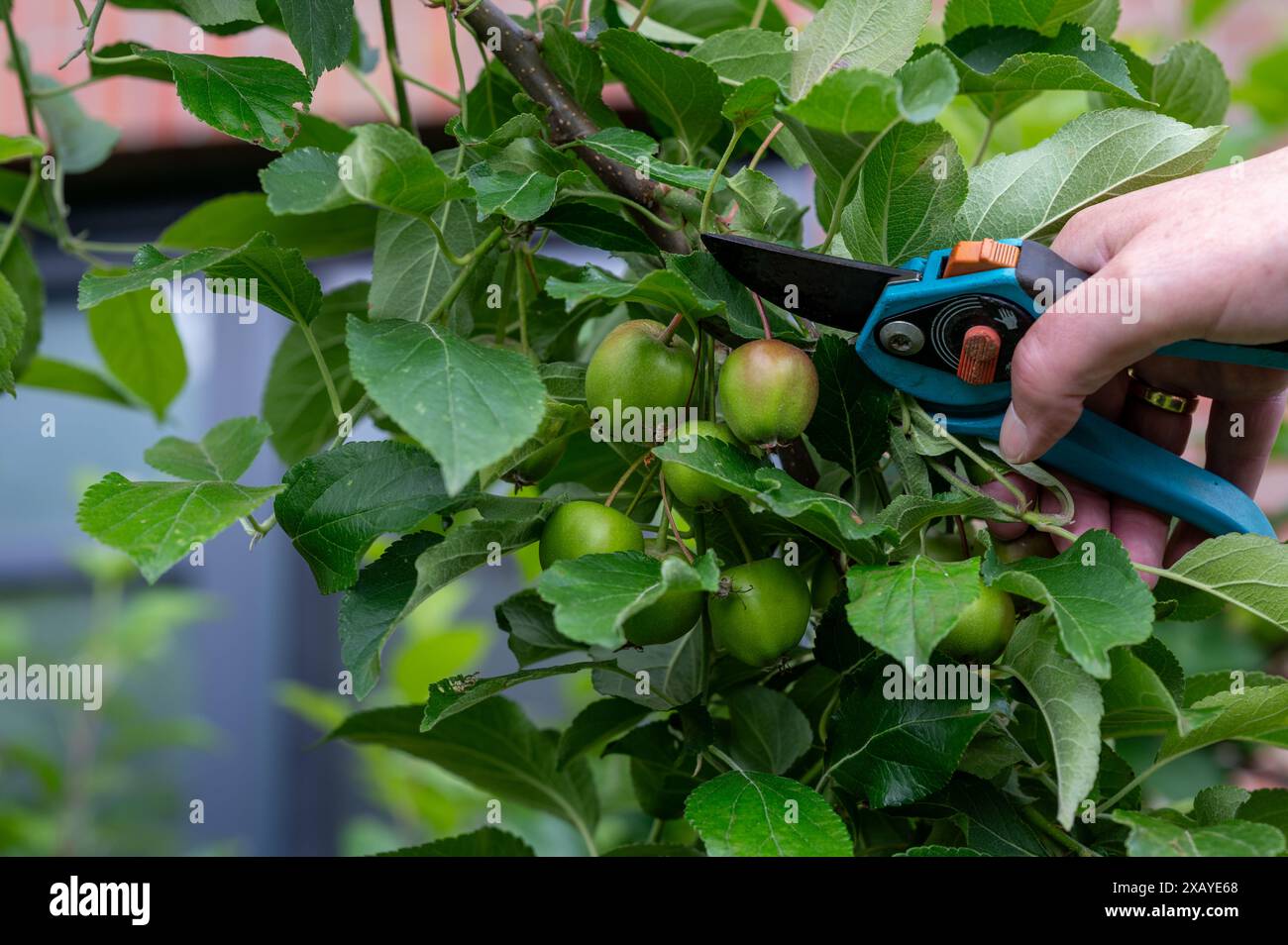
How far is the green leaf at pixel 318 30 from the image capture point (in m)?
0.44

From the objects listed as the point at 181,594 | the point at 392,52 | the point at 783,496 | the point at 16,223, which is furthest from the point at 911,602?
the point at 181,594

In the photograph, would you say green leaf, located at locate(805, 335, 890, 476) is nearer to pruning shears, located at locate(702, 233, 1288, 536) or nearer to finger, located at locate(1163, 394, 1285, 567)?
pruning shears, located at locate(702, 233, 1288, 536)

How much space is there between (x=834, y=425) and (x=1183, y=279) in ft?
0.42

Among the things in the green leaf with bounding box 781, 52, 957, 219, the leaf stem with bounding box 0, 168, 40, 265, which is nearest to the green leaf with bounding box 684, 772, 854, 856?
the green leaf with bounding box 781, 52, 957, 219

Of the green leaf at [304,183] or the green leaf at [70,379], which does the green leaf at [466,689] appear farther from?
the green leaf at [70,379]

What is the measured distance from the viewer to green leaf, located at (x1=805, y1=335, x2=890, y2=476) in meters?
0.43

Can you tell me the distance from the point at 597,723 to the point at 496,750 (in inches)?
3.1

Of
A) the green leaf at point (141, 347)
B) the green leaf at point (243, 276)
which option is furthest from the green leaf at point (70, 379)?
the green leaf at point (243, 276)

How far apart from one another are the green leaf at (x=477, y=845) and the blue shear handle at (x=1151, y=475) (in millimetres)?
267

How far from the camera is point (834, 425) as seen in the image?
43 cm

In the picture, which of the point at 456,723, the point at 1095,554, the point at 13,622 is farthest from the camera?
the point at 13,622

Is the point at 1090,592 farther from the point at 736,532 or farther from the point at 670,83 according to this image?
the point at 670,83
